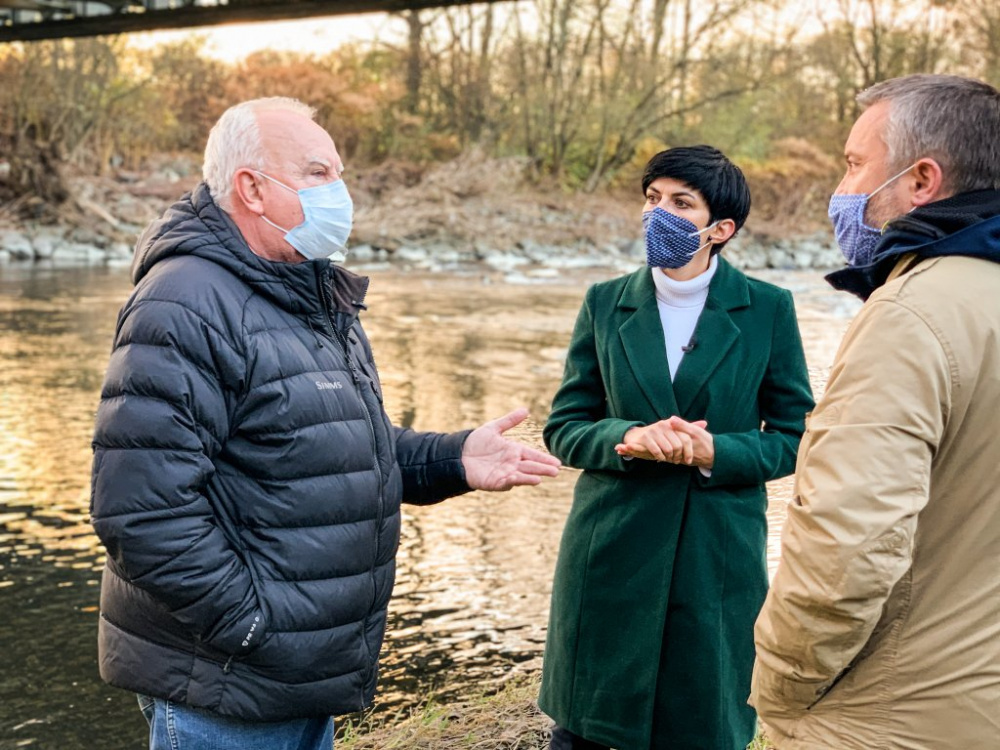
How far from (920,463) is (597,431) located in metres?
1.19

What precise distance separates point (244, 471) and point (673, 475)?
109cm

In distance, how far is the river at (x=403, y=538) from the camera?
484 cm

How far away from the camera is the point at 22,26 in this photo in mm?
15703

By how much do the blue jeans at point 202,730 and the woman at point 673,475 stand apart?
0.85m

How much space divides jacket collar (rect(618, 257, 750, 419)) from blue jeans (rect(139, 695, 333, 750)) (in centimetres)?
119

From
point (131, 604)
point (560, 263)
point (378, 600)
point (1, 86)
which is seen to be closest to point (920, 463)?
point (378, 600)

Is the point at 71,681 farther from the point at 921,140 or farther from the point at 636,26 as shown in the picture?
the point at 636,26

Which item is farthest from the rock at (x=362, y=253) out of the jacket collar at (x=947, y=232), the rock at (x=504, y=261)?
the jacket collar at (x=947, y=232)

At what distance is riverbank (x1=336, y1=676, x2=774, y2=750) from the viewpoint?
365cm

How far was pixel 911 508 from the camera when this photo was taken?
1.82 meters

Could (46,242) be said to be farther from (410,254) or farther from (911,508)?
(911,508)

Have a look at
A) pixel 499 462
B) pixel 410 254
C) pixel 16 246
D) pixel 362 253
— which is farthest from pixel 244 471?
pixel 16 246

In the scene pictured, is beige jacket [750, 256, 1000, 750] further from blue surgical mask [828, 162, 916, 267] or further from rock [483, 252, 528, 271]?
rock [483, 252, 528, 271]

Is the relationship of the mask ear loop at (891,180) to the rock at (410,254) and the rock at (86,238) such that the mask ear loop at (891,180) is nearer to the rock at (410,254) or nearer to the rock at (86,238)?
the rock at (410,254)
